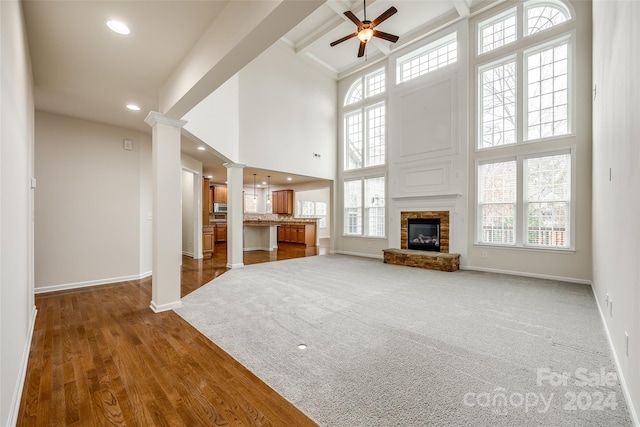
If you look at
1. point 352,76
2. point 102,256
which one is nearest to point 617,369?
point 102,256

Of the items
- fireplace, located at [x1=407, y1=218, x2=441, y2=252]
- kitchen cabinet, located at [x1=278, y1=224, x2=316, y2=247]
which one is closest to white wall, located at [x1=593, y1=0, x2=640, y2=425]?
fireplace, located at [x1=407, y1=218, x2=441, y2=252]

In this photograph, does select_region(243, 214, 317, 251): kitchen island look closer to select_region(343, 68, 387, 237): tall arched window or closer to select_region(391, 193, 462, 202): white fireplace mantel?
select_region(343, 68, 387, 237): tall arched window

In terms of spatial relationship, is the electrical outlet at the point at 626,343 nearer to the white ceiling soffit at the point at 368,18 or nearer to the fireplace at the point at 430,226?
the fireplace at the point at 430,226

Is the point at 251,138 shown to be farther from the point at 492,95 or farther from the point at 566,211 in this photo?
the point at 566,211

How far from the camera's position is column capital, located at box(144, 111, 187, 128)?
10.5 ft

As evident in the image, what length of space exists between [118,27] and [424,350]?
12.0 ft

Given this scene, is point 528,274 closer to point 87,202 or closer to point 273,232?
point 273,232

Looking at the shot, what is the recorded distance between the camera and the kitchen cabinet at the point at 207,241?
7.80m

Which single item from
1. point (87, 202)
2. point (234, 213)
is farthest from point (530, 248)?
point (87, 202)

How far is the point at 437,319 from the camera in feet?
9.87

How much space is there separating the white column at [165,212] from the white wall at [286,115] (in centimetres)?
293

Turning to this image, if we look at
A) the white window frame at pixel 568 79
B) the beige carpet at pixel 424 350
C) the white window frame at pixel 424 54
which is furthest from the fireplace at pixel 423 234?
the white window frame at pixel 424 54

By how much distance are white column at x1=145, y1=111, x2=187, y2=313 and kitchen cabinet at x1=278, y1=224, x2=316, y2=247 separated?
24.1ft

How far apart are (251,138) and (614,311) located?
20.9ft
